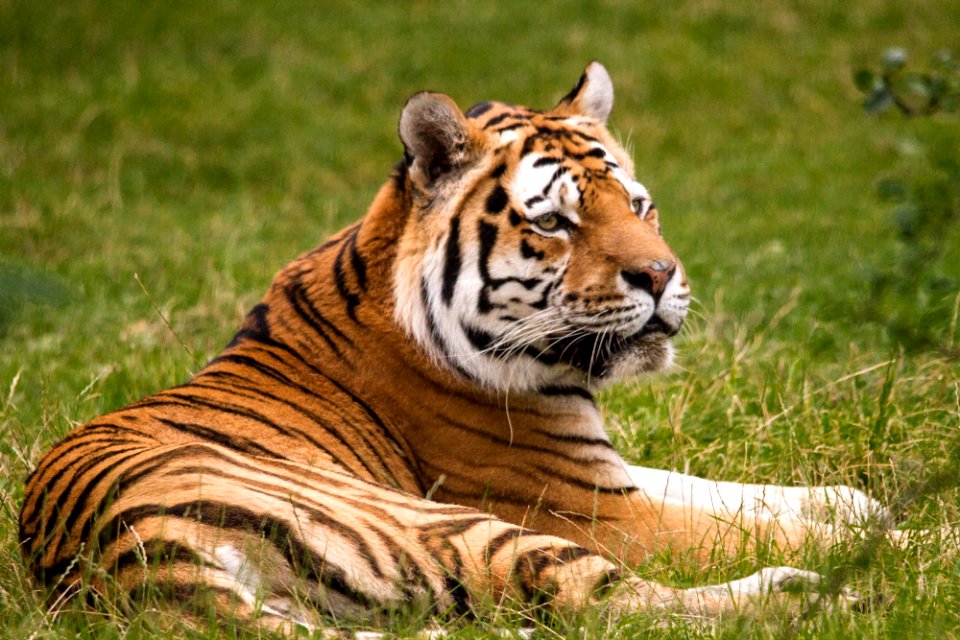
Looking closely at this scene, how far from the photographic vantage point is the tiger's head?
3.36 meters

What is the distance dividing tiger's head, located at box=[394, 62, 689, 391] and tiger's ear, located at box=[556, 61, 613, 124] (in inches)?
13.7

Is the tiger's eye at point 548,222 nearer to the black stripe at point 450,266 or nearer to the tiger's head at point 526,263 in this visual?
the tiger's head at point 526,263

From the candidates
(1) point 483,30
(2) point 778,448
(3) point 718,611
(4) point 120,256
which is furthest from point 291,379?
(1) point 483,30

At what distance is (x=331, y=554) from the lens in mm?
2674

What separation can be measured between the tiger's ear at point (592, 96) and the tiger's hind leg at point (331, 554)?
154 cm

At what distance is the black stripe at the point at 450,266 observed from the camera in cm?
345

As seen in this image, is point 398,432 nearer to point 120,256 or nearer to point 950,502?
point 950,502

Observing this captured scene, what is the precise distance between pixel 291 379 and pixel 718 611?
1363 millimetres

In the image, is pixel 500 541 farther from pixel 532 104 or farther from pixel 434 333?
pixel 532 104

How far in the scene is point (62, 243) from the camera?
25.2ft

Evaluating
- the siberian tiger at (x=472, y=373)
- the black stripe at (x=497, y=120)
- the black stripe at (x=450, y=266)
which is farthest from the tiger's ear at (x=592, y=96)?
the black stripe at (x=450, y=266)

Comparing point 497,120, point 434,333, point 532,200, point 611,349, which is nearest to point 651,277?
point 611,349

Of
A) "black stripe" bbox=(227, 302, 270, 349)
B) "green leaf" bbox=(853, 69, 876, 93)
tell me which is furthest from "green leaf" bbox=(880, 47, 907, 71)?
"black stripe" bbox=(227, 302, 270, 349)

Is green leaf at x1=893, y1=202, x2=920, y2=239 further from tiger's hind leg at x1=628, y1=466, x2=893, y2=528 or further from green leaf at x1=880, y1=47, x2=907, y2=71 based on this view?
tiger's hind leg at x1=628, y1=466, x2=893, y2=528
